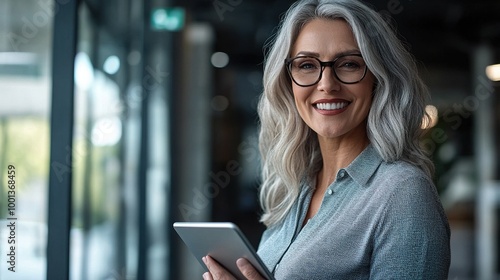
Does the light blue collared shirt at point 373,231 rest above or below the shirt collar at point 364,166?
below

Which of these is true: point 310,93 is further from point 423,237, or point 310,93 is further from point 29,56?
point 29,56

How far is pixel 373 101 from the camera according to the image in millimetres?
1610

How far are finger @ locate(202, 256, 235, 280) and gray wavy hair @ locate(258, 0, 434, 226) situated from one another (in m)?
0.35

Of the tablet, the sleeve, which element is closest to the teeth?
the sleeve

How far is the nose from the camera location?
160cm

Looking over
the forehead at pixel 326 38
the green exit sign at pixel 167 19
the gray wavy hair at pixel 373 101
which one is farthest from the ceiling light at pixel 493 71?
the forehead at pixel 326 38

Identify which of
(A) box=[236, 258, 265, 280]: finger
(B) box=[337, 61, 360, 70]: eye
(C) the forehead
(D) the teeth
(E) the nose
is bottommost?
(A) box=[236, 258, 265, 280]: finger

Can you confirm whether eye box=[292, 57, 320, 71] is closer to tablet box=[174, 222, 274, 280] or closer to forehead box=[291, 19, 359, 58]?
forehead box=[291, 19, 359, 58]

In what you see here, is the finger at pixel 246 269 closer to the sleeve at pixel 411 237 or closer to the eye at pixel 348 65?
the sleeve at pixel 411 237

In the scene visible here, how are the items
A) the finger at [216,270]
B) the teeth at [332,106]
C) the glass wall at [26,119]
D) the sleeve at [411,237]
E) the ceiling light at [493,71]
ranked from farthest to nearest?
1. the ceiling light at [493,71]
2. the glass wall at [26,119]
3. the teeth at [332,106]
4. the finger at [216,270]
5. the sleeve at [411,237]

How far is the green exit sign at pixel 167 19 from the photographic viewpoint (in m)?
5.90

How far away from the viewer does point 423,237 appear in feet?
4.38

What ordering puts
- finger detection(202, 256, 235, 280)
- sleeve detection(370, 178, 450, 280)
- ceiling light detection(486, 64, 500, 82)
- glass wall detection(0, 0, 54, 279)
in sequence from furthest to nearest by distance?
ceiling light detection(486, 64, 500, 82) → glass wall detection(0, 0, 54, 279) → finger detection(202, 256, 235, 280) → sleeve detection(370, 178, 450, 280)

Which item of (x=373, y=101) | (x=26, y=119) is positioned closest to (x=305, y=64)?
(x=373, y=101)
